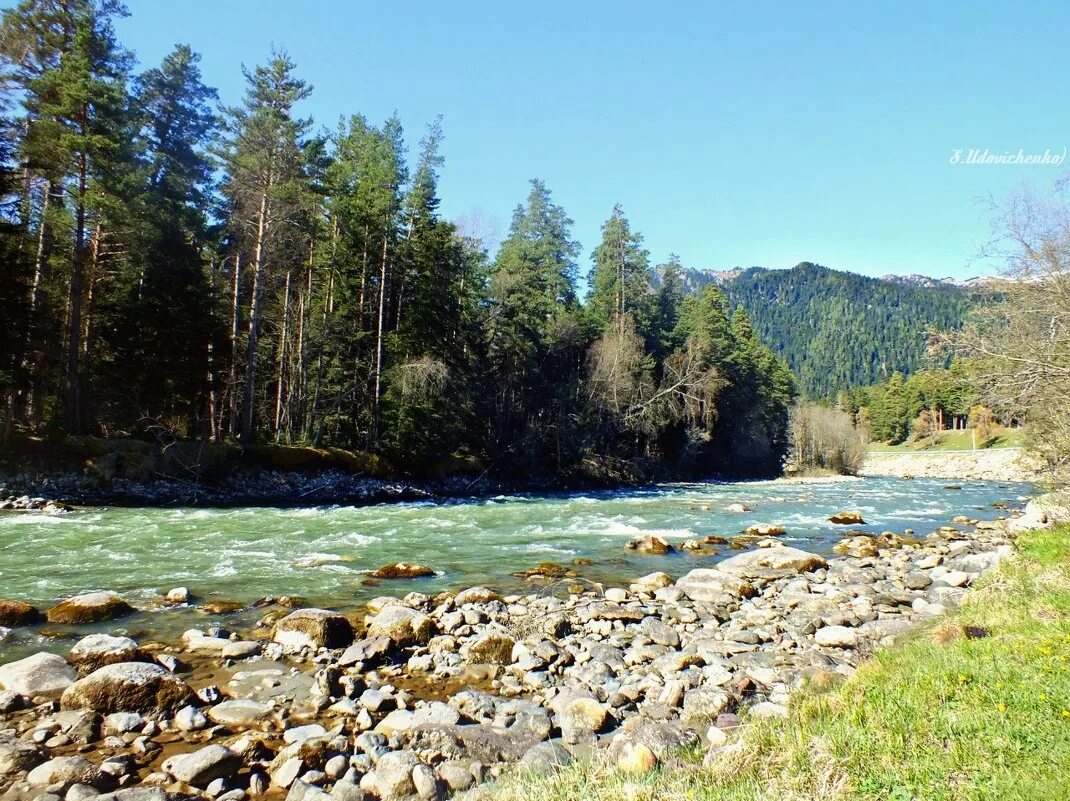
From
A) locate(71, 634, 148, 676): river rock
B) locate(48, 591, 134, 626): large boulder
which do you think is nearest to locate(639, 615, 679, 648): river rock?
locate(71, 634, 148, 676): river rock

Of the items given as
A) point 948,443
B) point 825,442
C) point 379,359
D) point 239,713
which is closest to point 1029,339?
point 239,713

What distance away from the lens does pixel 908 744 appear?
145 inches

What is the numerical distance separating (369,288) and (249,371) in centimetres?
840

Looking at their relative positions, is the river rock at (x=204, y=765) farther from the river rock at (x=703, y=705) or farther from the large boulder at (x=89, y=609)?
the large boulder at (x=89, y=609)

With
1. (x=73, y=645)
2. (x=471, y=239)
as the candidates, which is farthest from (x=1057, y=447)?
(x=471, y=239)

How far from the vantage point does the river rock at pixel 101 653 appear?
250 inches

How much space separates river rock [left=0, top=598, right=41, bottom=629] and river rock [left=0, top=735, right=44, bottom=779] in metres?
3.58

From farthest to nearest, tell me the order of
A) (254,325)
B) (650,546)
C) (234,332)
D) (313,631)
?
(234,332)
(254,325)
(650,546)
(313,631)

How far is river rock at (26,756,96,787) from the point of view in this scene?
4.38 metres

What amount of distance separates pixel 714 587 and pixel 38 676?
873 centimetres

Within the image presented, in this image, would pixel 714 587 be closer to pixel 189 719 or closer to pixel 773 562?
pixel 773 562

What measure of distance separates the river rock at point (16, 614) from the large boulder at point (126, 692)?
2.90m

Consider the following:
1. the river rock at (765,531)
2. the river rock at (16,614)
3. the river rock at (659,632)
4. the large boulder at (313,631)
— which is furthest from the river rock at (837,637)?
the river rock at (16,614)

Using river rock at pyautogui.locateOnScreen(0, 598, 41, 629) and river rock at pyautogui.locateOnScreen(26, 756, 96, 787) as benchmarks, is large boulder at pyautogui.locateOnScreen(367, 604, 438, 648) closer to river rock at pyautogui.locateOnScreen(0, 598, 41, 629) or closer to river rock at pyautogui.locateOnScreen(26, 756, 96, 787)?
river rock at pyautogui.locateOnScreen(26, 756, 96, 787)
